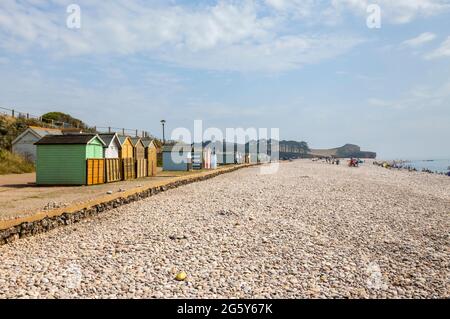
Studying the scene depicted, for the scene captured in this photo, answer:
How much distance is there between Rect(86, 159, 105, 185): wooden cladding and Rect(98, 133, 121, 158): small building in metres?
3.55

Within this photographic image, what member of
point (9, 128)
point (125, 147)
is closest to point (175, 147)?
point (125, 147)

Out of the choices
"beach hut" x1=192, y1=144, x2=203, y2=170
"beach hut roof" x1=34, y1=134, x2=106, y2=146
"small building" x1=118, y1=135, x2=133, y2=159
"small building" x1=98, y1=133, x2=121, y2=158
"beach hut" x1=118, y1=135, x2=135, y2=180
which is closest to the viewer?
"beach hut roof" x1=34, y1=134, x2=106, y2=146

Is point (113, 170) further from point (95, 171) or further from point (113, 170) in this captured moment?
point (95, 171)

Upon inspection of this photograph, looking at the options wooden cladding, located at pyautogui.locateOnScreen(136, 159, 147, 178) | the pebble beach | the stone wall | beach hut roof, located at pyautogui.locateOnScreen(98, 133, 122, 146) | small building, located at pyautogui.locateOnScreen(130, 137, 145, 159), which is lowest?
the pebble beach

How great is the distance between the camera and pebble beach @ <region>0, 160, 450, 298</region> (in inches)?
240

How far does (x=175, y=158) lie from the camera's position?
39531mm

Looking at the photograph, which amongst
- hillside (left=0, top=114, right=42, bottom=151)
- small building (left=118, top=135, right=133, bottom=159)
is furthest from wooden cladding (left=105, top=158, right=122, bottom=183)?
hillside (left=0, top=114, right=42, bottom=151)

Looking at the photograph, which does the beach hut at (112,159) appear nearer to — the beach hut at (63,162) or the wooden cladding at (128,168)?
the wooden cladding at (128,168)

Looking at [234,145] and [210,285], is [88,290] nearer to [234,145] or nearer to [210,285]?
[210,285]

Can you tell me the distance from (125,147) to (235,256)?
23597mm

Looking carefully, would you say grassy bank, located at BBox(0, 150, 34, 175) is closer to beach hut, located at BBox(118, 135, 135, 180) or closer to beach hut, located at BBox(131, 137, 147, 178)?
beach hut, located at BBox(118, 135, 135, 180)

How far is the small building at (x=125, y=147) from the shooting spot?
28719 mm
